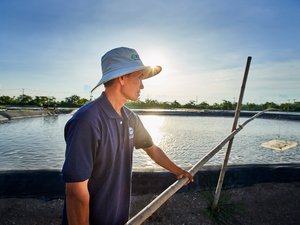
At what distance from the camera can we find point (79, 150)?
53.4 inches

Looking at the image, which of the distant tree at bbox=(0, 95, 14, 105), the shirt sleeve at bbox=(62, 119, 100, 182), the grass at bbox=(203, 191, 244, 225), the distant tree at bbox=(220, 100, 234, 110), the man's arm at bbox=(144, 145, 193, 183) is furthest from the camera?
the distant tree at bbox=(0, 95, 14, 105)

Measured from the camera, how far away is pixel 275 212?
154 inches

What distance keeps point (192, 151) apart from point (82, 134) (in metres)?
8.38

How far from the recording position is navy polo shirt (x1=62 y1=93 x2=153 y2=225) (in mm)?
1358

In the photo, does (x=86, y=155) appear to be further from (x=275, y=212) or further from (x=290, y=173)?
(x=290, y=173)

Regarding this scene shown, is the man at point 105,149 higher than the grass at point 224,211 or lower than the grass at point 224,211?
higher

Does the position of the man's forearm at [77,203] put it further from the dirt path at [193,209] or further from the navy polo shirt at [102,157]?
the dirt path at [193,209]

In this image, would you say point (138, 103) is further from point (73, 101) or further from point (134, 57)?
point (134, 57)

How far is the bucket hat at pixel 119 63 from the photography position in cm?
163

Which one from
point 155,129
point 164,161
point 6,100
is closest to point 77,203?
point 164,161

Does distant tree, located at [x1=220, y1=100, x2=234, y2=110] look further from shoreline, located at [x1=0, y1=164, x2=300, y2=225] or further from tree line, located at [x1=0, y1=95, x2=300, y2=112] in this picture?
shoreline, located at [x1=0, y1=164, x2=300, y2=225]

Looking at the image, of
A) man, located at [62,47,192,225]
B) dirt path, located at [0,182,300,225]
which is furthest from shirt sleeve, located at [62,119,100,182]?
dirt path, located at [0,182,300,225]

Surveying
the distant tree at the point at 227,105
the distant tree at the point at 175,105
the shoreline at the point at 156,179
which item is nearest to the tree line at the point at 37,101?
the distant tree at the point at 175,105

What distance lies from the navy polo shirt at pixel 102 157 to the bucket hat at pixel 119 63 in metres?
0.16
